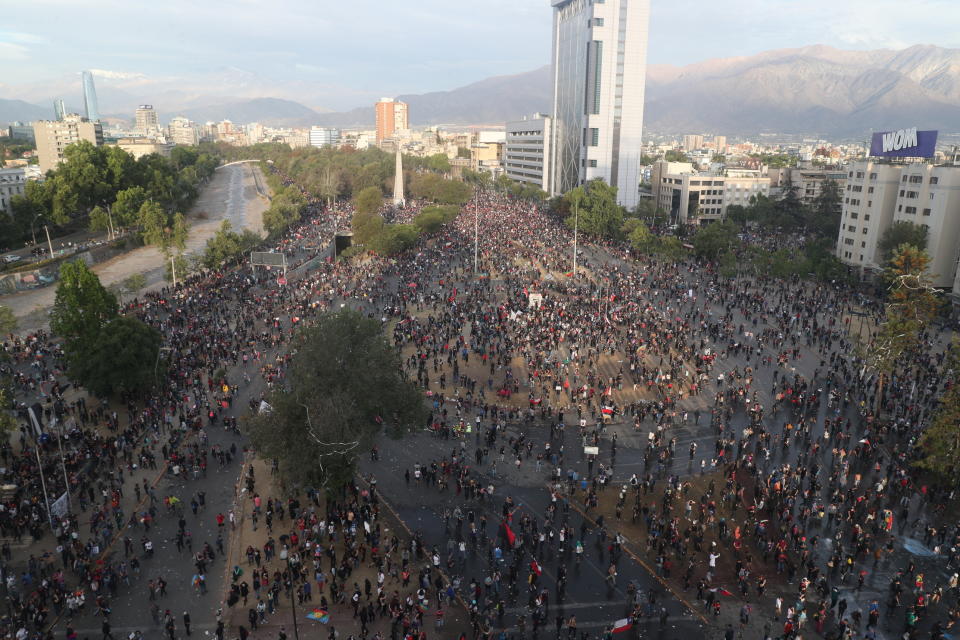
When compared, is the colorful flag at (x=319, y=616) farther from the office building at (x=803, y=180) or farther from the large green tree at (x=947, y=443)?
the office building at (x=803, y=180)

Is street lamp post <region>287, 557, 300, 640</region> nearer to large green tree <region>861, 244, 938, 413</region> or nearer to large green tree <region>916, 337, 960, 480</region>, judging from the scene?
large green tree <region>916, 337, 960, 480</region>

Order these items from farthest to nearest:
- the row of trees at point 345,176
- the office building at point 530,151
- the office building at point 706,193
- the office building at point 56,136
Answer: the office building at point 56,136
the office building at point 530,151
the row of trees at point 345,176
the office building at point 706,193

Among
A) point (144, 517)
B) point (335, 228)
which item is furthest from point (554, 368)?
point (335, 228)

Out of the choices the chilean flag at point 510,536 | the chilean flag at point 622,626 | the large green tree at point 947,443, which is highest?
the large green tree at point 947,443

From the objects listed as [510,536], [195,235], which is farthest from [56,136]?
[510,536]

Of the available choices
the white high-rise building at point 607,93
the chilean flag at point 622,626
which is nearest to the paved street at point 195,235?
the chilean flag at point 622,626

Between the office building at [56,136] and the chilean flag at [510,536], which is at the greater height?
the office building at [56,136]

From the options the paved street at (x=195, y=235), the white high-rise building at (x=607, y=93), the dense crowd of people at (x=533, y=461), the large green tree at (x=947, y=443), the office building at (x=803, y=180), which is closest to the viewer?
the dense crowd of people at (x=533, y=461)

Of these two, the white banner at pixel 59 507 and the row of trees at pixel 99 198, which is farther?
the row of trees at pixel 99 198
